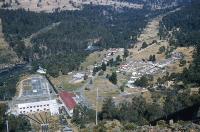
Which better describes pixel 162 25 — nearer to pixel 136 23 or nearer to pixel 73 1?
pixel 136 23

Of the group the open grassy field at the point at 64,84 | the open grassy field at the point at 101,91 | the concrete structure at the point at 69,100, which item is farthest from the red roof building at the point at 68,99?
the open grassy field at the point at 64,84

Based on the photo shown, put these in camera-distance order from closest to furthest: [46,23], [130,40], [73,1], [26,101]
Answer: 1. [26,101]
2. [130,40]
3. [46,23]
4. [73,1]

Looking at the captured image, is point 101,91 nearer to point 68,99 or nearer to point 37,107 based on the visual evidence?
point 68,99

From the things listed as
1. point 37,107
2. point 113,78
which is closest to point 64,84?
point 113,78

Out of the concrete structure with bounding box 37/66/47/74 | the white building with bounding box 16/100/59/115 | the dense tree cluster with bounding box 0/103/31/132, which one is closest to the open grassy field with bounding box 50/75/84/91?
the concrete structure with bounding box 37/66/47/74

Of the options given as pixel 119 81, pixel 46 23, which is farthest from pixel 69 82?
pixel 46 23

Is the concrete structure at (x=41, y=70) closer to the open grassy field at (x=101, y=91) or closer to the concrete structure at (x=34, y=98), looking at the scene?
the concrete structure at (x=34, y=98)

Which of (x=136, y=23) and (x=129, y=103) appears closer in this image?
(x=129, y=103)
